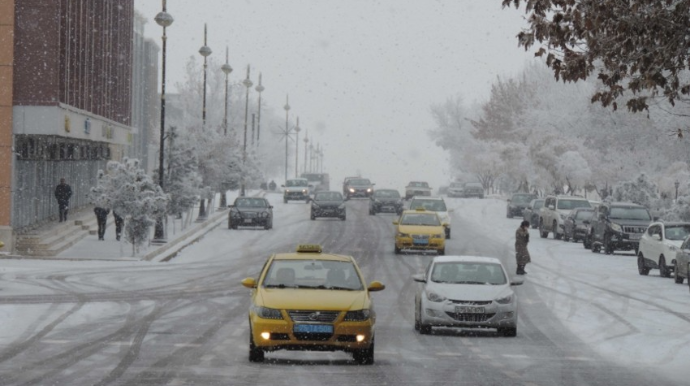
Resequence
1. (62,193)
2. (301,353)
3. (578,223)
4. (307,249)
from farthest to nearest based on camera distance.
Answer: (578,223)
(62,193)
(301,353)
(307,249)

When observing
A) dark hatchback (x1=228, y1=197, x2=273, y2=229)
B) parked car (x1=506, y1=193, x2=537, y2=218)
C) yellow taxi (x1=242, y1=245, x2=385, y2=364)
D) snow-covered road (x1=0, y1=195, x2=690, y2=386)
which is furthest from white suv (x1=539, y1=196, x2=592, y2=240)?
yellow taxi (x1=242, y1=245, x2=385, y2=364)

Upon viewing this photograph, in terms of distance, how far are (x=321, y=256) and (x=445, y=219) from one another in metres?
35.7

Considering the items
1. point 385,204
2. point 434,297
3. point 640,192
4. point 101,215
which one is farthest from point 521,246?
point 385,204

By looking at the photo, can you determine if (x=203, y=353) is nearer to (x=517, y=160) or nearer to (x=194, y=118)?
(x=517, y=160)

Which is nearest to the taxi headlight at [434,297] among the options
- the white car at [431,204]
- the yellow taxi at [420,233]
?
the yellow taxi at [420,233]

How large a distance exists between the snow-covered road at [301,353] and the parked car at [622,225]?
5.74 ft

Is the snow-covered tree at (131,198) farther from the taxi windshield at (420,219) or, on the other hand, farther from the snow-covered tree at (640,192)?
the snow-covered tree at (640,192)

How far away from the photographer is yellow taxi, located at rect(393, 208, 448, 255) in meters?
43.2

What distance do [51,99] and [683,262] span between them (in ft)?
67.9

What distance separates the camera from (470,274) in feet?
74.3

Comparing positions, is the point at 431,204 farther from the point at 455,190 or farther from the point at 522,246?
the point at 455,190

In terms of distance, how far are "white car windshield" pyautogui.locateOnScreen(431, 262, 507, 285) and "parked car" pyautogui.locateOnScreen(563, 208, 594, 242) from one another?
29.9m

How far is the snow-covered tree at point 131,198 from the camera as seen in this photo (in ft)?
134

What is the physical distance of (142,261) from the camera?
1578 inches
